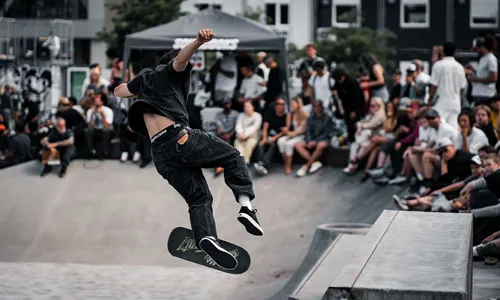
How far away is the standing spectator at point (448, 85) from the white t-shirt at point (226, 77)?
525cm

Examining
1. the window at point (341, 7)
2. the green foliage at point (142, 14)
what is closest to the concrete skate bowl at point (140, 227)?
the green foliage at point (142, 14)

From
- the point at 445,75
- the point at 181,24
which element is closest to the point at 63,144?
the point at 181,24

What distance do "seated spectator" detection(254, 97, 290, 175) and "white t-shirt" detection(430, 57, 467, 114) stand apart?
3443mm

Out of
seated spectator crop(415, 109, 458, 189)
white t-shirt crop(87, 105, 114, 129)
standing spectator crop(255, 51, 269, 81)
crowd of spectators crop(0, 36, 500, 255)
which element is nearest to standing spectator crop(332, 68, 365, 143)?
crowd of spectators crop(0, 36, 500, 255)

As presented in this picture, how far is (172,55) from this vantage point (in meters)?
9.03

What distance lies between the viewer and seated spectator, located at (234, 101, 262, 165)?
18109 mm

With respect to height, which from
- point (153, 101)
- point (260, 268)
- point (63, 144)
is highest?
point (153, 101)

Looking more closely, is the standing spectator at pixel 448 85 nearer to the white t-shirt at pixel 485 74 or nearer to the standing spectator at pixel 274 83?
the white t-shirt at pixel 485 74

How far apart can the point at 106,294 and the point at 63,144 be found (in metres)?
6.20

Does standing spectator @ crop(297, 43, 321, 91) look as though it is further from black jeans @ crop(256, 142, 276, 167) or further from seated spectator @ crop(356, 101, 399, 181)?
seated spectator @ crop(356, 101, 399, 181)

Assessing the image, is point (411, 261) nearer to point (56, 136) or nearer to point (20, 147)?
point (56, 136)

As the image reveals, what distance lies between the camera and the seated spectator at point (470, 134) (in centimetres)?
1398

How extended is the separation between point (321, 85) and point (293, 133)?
0.95 m

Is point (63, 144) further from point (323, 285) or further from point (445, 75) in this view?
point (323, 285)
